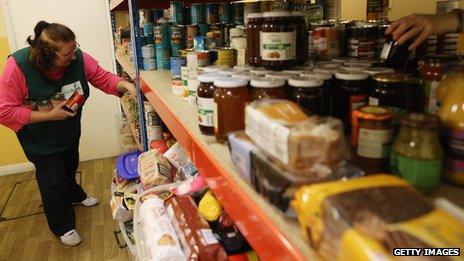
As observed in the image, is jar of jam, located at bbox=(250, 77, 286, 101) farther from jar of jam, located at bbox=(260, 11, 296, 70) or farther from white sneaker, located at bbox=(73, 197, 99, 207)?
white sneaker, located at bbox=(73, 197, 99, 207)

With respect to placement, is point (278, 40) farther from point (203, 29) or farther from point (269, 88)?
point (203, 29)

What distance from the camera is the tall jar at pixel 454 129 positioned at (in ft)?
2.06

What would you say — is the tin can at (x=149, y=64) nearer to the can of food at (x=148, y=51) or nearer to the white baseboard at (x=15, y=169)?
the can of food at (x=148, y=51)

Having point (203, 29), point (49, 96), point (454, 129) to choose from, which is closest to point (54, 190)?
point (49, 96)

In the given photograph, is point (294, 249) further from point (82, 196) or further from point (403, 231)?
point (82, 196)

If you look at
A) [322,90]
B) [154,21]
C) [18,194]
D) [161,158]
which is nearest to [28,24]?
[18,194]

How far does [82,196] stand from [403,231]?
315 cm

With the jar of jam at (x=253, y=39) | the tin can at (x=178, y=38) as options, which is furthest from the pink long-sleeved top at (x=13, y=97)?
the jar of jam at (x=253, y=39)

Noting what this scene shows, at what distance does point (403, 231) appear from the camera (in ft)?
1.51

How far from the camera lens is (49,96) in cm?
249

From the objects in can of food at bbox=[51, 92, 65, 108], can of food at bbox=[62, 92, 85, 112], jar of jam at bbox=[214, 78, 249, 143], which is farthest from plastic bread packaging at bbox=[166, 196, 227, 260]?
can of food at bbox=[51, 92, 65, 108]

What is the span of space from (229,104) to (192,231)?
0.43 m

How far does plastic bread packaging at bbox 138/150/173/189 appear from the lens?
1591mm

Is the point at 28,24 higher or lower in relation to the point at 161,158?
higher
